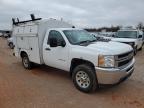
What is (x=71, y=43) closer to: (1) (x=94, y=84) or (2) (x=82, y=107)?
(1) (x=94, y=84)

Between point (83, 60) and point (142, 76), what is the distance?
3136mm

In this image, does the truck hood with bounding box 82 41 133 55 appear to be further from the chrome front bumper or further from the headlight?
the chrome front bumper

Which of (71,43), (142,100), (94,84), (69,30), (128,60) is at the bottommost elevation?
(142,100)

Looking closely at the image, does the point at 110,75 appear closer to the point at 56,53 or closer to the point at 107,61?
the point at 107,61

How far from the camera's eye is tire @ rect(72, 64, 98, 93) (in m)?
5.33

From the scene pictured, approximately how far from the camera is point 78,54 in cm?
565

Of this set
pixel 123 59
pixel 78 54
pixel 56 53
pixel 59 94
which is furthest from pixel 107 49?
pixel 56 53

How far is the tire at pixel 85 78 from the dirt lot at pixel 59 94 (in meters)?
0.19

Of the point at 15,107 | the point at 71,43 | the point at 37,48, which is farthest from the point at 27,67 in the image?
the point at 15,107

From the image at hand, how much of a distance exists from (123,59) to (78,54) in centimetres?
134

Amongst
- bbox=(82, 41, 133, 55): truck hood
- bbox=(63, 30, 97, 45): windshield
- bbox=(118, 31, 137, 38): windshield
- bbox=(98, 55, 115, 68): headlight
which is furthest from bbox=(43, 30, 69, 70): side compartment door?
bbox=(118, 31, 137, 38): windshield

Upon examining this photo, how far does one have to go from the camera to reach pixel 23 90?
5.80 meters

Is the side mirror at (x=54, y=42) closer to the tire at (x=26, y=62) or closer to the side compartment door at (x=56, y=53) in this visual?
the side compartment door at (x=56, y=53)

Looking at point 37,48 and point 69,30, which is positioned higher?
point 69,30
